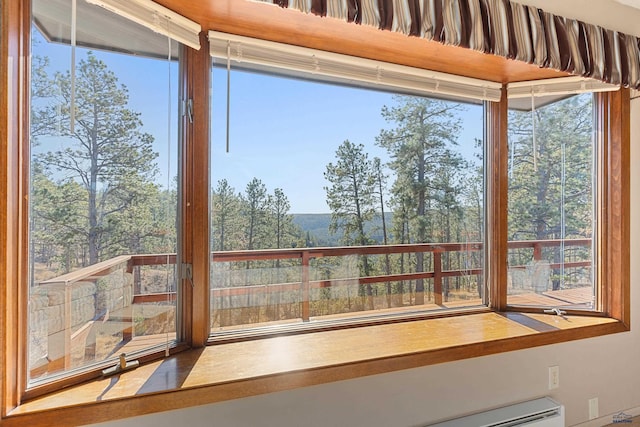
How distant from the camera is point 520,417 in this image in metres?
1.60

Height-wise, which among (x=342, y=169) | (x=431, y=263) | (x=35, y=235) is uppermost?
(x=342, y=169)

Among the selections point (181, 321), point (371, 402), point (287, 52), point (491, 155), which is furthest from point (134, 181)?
point (491, 155)

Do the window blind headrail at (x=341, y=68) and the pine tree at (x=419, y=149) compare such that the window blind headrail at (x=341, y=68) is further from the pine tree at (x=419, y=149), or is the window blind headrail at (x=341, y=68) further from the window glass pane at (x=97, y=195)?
the window glass pane at (x=97, y=195)

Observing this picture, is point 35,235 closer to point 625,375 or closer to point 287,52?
point 287,52

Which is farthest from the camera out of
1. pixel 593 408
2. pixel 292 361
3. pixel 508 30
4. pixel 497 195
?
A: pixel 497 195

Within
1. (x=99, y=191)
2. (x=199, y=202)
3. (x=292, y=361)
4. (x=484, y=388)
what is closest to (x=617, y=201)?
(x=484, y=388)

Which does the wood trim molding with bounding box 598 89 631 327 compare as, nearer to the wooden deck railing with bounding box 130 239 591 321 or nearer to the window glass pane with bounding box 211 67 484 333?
the wooden deck railing with bounding box 130 239 591 321

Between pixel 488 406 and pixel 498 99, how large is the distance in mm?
1671

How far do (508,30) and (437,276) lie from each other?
131 cm

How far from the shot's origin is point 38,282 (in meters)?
1.03

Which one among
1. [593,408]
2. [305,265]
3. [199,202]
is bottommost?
[593,408]

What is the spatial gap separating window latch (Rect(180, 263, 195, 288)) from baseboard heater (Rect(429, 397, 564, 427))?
1.27 meters

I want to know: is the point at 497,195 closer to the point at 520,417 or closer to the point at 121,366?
the point at 520,417

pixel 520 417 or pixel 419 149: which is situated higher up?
pixel 419 149
